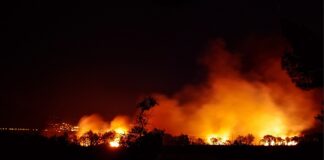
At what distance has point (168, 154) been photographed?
73.0 ft

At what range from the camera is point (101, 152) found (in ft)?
55.6

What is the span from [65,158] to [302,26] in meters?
11.7

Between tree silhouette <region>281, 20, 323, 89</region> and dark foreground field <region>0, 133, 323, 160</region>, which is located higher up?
tree silhouette <region>281, 20, 323, 89</region>

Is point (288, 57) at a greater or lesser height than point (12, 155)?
greater

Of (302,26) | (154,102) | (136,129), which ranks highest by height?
(302,26)

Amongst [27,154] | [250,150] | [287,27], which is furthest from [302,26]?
[27,154]

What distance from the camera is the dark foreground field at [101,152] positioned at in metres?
Answer: 15.7

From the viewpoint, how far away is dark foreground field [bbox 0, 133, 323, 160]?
619 inches

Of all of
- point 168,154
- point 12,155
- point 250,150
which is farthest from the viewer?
point 168,154

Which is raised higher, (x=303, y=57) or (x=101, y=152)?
(x=303, y=57)

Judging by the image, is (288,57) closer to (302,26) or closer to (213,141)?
(302,26)

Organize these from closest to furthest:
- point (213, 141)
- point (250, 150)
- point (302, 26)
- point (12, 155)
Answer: point (12, 155)
point (302, 26)
point (250, 150)
point (213, 141)

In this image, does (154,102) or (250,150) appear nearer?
(250,150)

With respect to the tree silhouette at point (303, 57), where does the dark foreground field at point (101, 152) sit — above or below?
below
